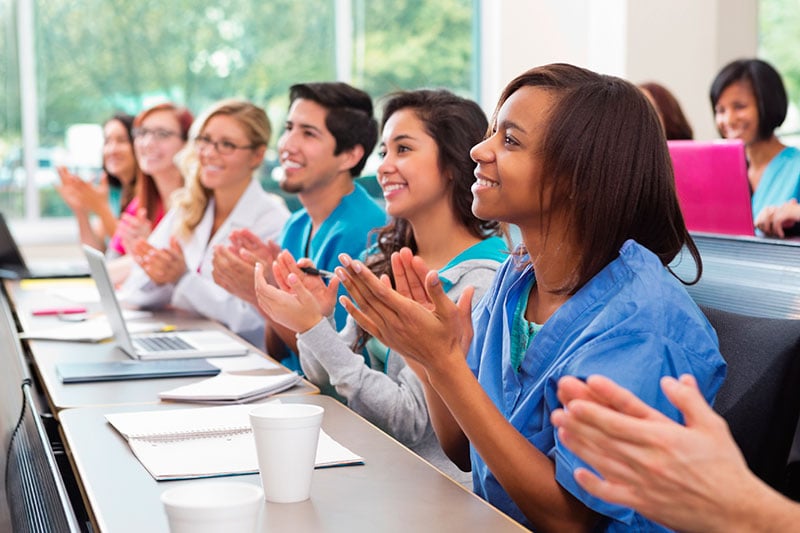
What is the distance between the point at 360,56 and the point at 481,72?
2.53 feet

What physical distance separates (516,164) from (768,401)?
1.76ft

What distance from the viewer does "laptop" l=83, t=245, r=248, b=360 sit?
2287 mm

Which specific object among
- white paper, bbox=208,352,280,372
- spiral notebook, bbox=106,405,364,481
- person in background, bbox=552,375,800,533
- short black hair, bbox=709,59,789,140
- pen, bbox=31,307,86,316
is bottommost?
pen, bbox=31,307,86,316

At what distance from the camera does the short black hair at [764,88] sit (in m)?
3.84

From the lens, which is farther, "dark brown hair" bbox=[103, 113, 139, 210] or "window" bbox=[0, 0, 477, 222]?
"window" bbox=[0, 0, 477, 222]

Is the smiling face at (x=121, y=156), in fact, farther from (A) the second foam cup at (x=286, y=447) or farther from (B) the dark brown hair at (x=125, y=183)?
(A) the second foam cup at (x=286, y=447)

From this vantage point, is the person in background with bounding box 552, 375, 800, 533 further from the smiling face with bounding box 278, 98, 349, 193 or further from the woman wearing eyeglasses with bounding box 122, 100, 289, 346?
the woman wearing eyeglasses with bounding box 122, 100, 289, 346

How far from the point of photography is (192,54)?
5.73 meters

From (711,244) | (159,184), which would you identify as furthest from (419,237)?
(159,184)

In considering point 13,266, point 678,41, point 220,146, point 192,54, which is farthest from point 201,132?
point 678,41

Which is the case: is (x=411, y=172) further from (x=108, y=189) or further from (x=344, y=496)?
(x=108, y=189)

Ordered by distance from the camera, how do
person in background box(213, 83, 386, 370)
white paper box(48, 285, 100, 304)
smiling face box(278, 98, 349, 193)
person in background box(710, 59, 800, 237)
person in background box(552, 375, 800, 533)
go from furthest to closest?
1. person in background box(710, 59, 800, 237)
2. white paper box(48, 285, 100, 304)
3. smiling face box(278, 98, 349, 193)
4. person in background box(213, 83, 386, 370)
5. person in background box(552, 375, 800, 533)

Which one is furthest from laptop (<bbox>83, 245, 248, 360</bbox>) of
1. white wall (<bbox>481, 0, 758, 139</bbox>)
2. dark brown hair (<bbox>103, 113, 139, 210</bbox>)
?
white wall (<bbox>481, 0, 758, 139</bbox>)

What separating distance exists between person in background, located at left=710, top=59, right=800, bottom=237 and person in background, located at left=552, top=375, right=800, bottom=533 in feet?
9.52
